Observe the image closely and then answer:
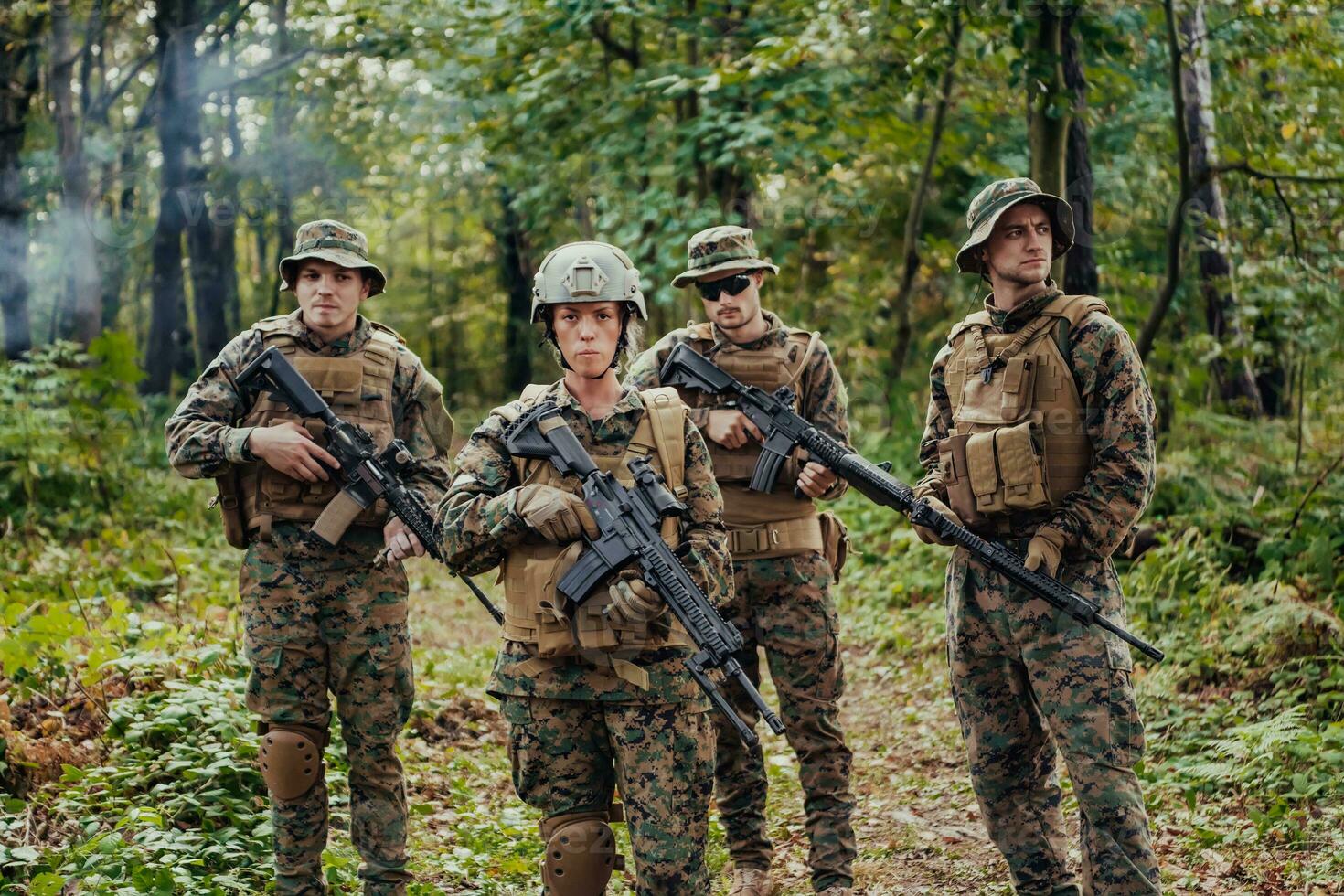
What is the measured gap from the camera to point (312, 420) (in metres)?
4.53

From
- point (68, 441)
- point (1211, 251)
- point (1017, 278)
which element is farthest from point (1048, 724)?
point (68, 441)

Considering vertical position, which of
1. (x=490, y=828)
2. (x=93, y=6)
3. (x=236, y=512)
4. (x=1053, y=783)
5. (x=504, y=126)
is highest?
(x=93, y=6)

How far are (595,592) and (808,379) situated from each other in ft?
6.58

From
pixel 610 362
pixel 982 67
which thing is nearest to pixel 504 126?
pixel 982 67

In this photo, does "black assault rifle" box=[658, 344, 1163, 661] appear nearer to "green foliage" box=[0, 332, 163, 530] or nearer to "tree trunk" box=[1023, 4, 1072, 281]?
"tree trunk" box=[1023, 4, 1072, 281]

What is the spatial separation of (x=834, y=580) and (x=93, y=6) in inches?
599

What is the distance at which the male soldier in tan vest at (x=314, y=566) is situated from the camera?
14.3 feet

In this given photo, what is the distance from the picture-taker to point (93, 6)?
1609 cm

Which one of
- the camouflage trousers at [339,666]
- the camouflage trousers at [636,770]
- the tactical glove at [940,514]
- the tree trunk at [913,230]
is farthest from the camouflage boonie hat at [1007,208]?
the tree trunk at [913,230]

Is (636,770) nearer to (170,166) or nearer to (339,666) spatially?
(339,666)

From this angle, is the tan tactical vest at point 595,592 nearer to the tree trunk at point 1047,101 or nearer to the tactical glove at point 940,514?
the tactical glove at point 940,514

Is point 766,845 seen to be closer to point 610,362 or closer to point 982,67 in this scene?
point 610,362

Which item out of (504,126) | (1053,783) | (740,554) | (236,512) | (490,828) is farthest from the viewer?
(504,126)

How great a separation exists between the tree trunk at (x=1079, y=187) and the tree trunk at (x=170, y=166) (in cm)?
1270
